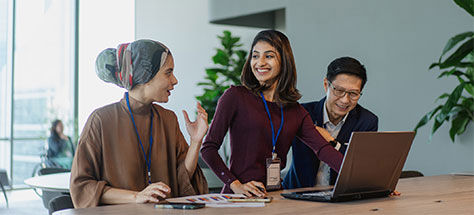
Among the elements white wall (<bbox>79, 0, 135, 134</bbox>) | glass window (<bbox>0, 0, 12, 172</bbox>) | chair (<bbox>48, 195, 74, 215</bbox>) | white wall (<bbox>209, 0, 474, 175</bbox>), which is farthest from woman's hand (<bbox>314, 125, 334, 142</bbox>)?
glass window (<bbox>0, 0, 12, 172</bbox>)

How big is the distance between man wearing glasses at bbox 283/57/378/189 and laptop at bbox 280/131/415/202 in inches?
17.5

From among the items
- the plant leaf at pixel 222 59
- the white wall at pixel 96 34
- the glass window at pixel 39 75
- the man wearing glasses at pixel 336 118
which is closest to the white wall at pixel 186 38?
the white wall at pixel 96 34

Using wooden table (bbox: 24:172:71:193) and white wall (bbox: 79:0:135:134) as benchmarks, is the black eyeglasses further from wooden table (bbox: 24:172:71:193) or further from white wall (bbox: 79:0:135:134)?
white wall (bbox: 79:0:135:134)

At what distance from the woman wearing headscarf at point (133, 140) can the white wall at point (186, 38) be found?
673 cm

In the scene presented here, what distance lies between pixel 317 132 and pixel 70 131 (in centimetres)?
885

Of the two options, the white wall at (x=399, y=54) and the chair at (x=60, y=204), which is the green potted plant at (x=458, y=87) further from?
the chair at (x=60, y=204)

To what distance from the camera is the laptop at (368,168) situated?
2.12 m

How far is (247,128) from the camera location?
255cm

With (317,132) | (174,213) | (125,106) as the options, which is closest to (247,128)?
(317,132)

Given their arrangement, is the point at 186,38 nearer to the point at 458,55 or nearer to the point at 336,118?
the point at 458,55

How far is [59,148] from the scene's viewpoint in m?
9.91

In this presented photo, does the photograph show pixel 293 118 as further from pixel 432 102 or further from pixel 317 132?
pixel 432 102

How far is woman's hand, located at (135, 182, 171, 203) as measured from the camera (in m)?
1.98

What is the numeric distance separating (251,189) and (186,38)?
7.69 m
